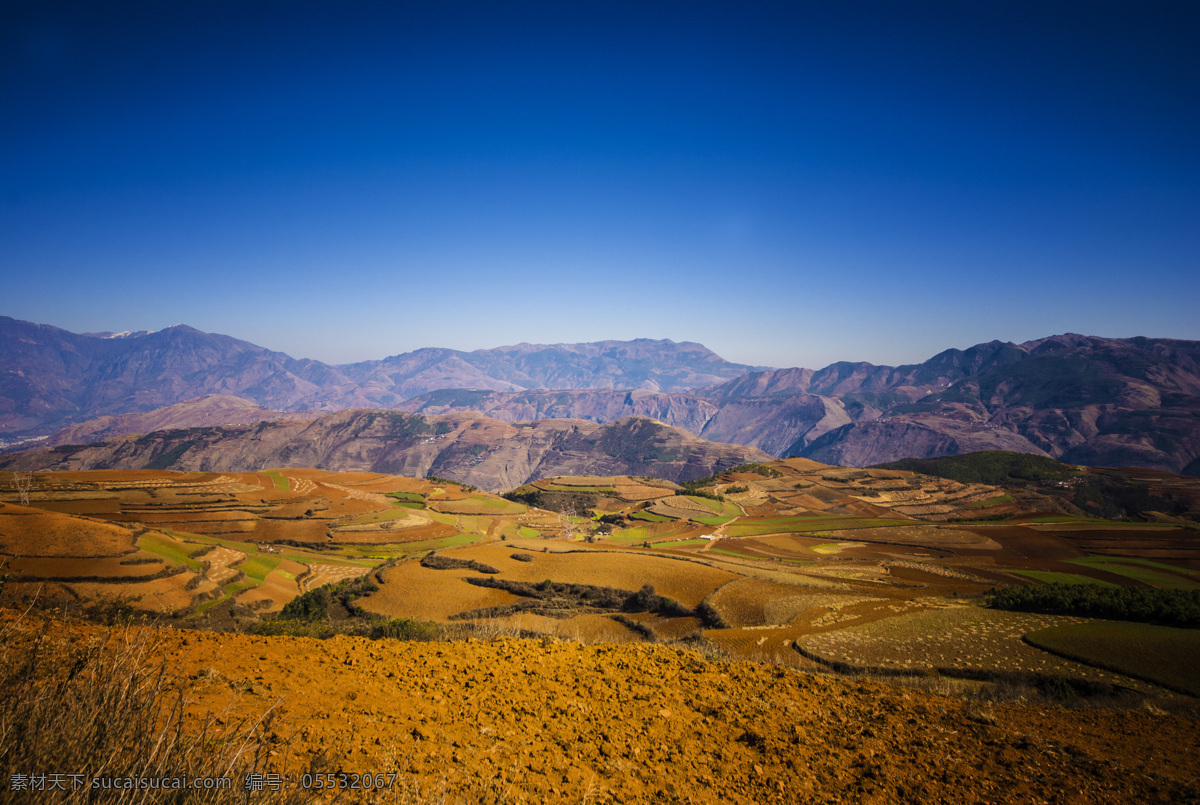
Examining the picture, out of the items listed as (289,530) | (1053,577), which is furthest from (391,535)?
(1053,577)

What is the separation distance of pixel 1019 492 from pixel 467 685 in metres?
132

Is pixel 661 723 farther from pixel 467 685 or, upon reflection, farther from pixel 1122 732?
pixel 1122 732

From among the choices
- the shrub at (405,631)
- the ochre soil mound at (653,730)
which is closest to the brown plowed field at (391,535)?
the shrub at (405,631)

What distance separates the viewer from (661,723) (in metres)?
9.12

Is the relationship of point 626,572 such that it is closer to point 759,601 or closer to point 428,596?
point 759,601

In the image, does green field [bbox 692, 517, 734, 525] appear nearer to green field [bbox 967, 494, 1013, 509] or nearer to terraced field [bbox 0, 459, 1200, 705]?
terraced field [bbox 0, 459, 1200, 705]

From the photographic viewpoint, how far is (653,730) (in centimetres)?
881

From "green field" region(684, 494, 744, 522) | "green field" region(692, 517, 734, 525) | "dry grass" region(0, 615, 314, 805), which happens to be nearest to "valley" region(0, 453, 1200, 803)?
"dry grass" region(0, 615, 314, 805)

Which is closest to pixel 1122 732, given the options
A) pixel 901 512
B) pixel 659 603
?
pixel 659 603

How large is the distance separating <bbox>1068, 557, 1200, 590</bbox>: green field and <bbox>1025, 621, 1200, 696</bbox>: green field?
3249cm

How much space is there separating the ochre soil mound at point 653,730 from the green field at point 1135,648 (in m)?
7.87

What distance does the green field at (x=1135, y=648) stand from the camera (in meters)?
16.5

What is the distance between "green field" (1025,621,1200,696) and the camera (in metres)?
16.5

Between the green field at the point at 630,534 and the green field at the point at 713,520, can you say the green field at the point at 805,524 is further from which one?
the green field at the point at 630,534
